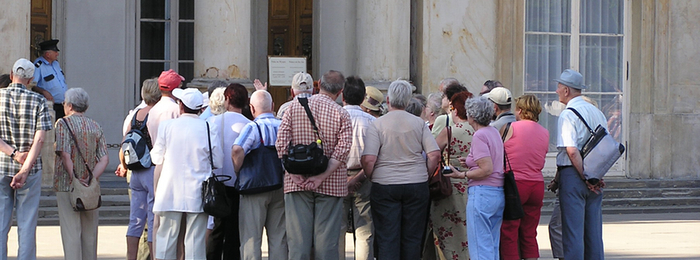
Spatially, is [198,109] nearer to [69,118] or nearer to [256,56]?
[69,118]

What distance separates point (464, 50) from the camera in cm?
1323

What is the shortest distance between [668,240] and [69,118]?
6.29m

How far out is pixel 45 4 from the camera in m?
14.2

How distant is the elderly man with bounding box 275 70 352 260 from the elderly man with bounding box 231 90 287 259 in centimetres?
26

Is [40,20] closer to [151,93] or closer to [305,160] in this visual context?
[151,93]

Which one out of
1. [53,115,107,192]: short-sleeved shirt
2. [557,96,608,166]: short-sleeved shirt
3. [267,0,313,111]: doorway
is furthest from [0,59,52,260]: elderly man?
[267,0,313,111]: doorway

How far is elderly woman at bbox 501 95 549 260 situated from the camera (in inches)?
290

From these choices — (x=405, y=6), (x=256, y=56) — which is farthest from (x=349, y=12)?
(x=256, y=56)

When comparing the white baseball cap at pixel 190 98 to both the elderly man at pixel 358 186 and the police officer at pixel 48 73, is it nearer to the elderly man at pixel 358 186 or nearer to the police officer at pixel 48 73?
the elderly man at pixel 358 186

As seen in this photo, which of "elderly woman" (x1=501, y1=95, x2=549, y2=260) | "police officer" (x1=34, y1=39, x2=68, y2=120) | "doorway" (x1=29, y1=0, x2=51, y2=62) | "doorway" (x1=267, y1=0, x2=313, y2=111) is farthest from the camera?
"doorway" (x1=267, y1=0, x2=313, y2=111)

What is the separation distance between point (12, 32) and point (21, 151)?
15.3ft

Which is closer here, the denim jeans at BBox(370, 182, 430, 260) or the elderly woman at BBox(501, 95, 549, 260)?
the denim jeans at BBox(370, 182, 430, 260)

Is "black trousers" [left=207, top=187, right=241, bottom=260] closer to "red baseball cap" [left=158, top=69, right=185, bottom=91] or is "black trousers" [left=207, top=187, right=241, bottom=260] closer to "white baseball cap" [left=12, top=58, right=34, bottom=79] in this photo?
"red baseball cap" [left=158, top=69, right=185, bottom=91]

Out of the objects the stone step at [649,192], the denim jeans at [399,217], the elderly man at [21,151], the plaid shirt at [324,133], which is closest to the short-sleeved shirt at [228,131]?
the plaid shirt at [324,133]
